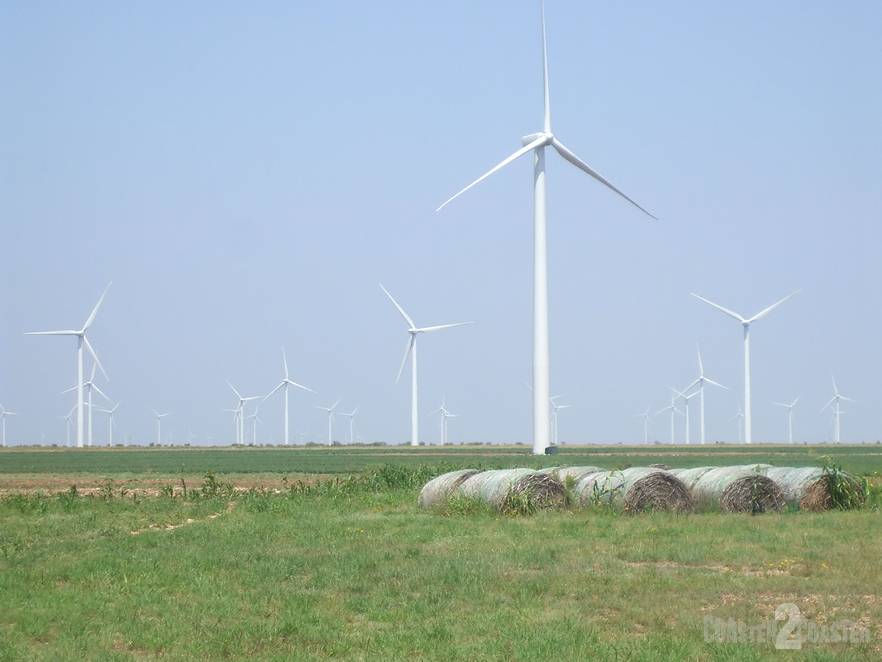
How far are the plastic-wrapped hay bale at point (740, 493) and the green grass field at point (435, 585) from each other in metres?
0.74

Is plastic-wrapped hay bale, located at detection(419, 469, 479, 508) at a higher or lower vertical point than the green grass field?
higher

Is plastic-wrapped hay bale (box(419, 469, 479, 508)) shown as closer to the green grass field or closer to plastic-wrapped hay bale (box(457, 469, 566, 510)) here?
plastic-wrapped hay bale (box(457, 469, 566, 510))

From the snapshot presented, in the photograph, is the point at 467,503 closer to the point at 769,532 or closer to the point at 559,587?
the point at 769,532

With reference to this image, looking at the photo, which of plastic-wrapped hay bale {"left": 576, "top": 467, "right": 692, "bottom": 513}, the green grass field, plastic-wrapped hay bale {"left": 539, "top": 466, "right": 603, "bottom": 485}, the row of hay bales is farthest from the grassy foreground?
plastic-wrapped hay bale {"left": 539, "top": 466, "right": 603, "bottom": 485}

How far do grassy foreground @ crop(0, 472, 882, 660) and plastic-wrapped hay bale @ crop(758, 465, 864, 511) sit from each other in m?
1.99

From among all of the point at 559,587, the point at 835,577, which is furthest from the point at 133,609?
the point at 835,577

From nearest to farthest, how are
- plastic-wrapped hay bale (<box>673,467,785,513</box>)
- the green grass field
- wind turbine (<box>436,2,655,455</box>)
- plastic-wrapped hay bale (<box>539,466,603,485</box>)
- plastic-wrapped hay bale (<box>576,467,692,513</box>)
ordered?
the green grass field < plastic-wrapped hay bale (<box>576,467,692,513</box>) < plastic-wrapped hay bale (<box>673,467,785,513</box>) < plastic-wrapped hay bale (<box>539,466,603,485</box>) < wind turbine (<box>436,2,655,455</box>)

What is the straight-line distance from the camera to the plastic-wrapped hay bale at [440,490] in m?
31.8

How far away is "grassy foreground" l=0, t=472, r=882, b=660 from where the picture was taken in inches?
603

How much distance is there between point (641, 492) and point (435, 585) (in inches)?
430

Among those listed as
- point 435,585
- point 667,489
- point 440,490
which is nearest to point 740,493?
point 667,489

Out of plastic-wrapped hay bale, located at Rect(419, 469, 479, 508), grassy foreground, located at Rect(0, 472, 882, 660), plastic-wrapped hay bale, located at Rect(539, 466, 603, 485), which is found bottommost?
grassy foreground, located at Rect(0, 472, 882, 660)

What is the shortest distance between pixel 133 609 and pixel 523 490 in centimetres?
1380

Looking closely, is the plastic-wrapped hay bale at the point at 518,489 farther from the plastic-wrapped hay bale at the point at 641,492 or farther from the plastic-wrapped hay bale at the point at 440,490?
the plastic-wrapped hay bale at the point at 440,490
